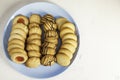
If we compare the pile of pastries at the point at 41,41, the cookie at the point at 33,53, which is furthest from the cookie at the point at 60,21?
the cookie at the point at 33,53

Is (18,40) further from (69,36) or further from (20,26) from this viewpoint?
(69,36)

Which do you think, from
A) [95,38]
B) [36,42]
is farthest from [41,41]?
[95,38]

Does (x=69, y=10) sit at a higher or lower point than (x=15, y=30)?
higher

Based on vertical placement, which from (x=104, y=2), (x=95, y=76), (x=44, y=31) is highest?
(x=104, y=2)

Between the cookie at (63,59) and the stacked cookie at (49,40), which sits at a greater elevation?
the stacked cookie at (49,40)

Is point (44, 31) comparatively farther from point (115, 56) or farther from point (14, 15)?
point (115, 56)

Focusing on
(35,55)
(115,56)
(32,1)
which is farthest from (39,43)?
(115,56)

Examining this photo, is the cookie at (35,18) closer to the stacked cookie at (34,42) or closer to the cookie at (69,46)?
the stacked cookie at (34,42)

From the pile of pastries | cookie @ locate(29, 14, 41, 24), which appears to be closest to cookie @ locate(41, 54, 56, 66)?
the pile of pastries
